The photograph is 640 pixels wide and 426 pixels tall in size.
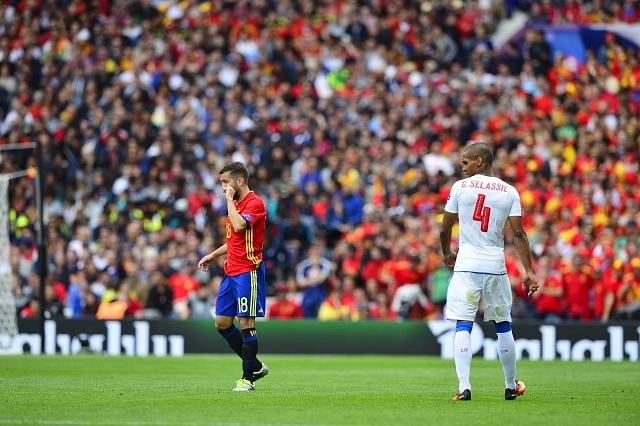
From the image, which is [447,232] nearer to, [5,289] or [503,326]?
[503,326]

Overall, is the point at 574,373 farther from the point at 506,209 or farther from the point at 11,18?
the point at 11,18

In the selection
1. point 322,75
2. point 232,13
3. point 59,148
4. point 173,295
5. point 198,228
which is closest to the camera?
point 173,295

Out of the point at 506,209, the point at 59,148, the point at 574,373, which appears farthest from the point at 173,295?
the point at 506,209

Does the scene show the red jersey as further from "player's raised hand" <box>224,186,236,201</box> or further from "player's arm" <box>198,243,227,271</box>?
"player's arm" <box>198,243,227,271</box>

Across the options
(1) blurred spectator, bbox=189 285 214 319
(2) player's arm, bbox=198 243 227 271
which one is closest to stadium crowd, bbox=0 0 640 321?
(1) blurred spectator, bbox=189 285 214 319

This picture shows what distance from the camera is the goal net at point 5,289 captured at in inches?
888

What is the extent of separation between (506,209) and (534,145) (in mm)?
15077

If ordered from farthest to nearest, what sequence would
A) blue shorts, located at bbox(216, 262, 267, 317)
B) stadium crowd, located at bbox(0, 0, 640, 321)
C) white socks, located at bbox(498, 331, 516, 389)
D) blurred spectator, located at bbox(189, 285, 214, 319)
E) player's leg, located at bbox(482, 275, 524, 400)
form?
blurred spectator, located at bbox(189, 285, 214, 319), stadium crowd, located at bbox(0, 0, 640, 321), blue shorts, located at bbox(216, 262, 267, 317), white socks, located at bbox(498, 331, 516, 389), player's leg, located at bbox(482, 275, 524, 400)

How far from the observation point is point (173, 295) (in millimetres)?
24250

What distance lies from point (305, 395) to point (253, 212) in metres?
1.89

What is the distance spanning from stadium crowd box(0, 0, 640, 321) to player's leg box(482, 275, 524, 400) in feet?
36.6

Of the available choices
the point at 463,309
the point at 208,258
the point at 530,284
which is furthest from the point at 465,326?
the point at 208,258

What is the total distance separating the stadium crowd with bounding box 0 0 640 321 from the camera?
2392cm

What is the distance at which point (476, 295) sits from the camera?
38.1ft
